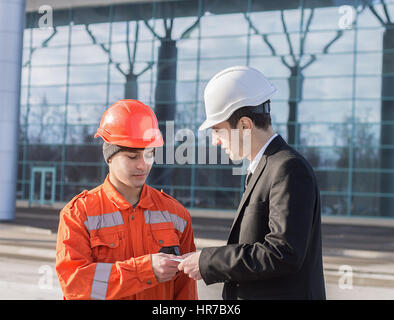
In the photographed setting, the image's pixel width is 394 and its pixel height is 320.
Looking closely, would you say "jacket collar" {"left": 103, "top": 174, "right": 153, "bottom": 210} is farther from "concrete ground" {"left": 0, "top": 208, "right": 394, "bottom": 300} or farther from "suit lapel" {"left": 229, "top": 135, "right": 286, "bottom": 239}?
"concrete ground" {"left": 0, "top": 208, "right": 394, "bottom": 300}

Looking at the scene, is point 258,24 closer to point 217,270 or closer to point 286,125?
→ point 286,125

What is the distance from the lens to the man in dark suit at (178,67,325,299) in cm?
222

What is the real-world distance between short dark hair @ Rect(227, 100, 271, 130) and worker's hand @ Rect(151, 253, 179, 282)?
0.67m

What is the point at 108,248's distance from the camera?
2645 millimetres

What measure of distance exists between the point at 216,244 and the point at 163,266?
40.9 ft

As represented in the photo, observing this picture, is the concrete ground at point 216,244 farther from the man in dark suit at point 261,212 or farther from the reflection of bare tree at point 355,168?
the man in dark suit at point 261,212

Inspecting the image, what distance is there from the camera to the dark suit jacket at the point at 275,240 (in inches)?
87.1

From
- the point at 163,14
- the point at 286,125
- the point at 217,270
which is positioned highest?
the point at 163,14

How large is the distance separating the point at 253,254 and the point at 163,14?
97.4 ft

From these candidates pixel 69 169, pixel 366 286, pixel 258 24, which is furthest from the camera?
pixel 69 169

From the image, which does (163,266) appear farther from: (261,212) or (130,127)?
(130,127)

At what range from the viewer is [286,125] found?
28266 millimetres
